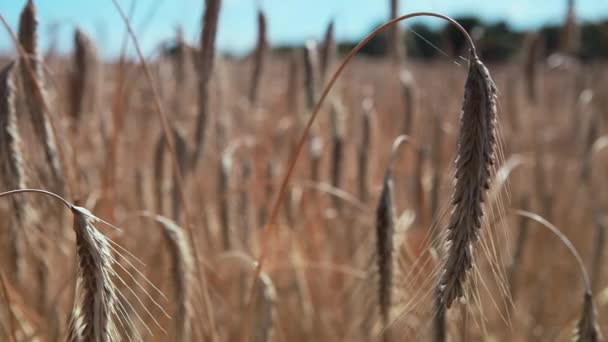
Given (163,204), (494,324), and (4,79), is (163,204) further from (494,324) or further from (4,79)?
(494,324)

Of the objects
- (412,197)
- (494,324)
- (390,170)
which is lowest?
(494,324)

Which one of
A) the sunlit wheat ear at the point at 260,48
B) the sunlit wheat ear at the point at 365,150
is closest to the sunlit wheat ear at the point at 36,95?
the sunlit wheat ear at the point at 260,48

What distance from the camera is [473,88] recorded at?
0.45 metres

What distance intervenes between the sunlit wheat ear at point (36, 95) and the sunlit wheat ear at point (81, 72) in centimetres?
21

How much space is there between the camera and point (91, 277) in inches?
16.6

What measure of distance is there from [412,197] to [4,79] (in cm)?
120

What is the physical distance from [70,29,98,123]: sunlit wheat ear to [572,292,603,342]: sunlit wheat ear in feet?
2.73

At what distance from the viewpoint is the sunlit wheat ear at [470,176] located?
44cm

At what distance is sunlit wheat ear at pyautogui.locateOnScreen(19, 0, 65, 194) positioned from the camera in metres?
0.68

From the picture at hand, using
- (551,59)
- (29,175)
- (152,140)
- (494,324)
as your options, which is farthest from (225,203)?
(551,59)

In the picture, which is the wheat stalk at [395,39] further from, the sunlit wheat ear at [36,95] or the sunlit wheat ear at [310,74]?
the sunlit wheat ear at [36,95]

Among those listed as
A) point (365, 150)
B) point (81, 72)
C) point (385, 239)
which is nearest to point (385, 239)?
point (385, 239)

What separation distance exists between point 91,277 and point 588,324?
55cm

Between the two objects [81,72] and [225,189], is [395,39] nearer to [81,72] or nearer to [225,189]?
Answer: [225,189]
